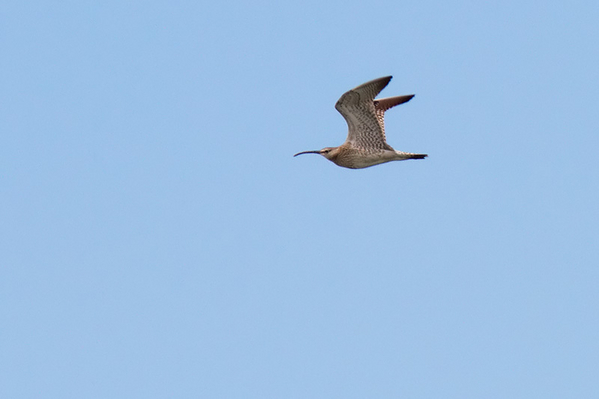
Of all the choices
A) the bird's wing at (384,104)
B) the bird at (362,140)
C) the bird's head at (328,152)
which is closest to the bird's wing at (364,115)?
the bird at (362,140)

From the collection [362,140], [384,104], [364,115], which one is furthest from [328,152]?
[384,104]

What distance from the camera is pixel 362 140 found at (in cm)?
2406

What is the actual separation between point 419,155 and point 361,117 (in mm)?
1742

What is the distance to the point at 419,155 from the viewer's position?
23625 mm

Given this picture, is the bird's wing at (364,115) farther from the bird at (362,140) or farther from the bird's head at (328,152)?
the bird's head at (328,152)

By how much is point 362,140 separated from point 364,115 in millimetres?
854

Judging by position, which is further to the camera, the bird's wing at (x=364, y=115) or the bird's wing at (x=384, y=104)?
the bird's wing at (x=384, y=104)

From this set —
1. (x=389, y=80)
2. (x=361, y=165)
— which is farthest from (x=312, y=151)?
(x=389, y=80)

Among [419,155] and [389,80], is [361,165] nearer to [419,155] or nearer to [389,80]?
[419,155]

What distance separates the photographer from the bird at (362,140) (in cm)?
2295

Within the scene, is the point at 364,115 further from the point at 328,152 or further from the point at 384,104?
the point at 384,104

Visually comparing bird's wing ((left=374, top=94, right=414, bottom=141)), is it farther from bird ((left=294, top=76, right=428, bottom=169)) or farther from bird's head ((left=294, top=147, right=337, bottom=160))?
bird's head ((left=294, top=147, right=337, bottom=160))

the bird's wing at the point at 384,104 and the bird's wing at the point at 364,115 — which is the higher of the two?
the bird's wing at the point at 384,104

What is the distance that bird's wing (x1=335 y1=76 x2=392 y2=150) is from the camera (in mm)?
22156
